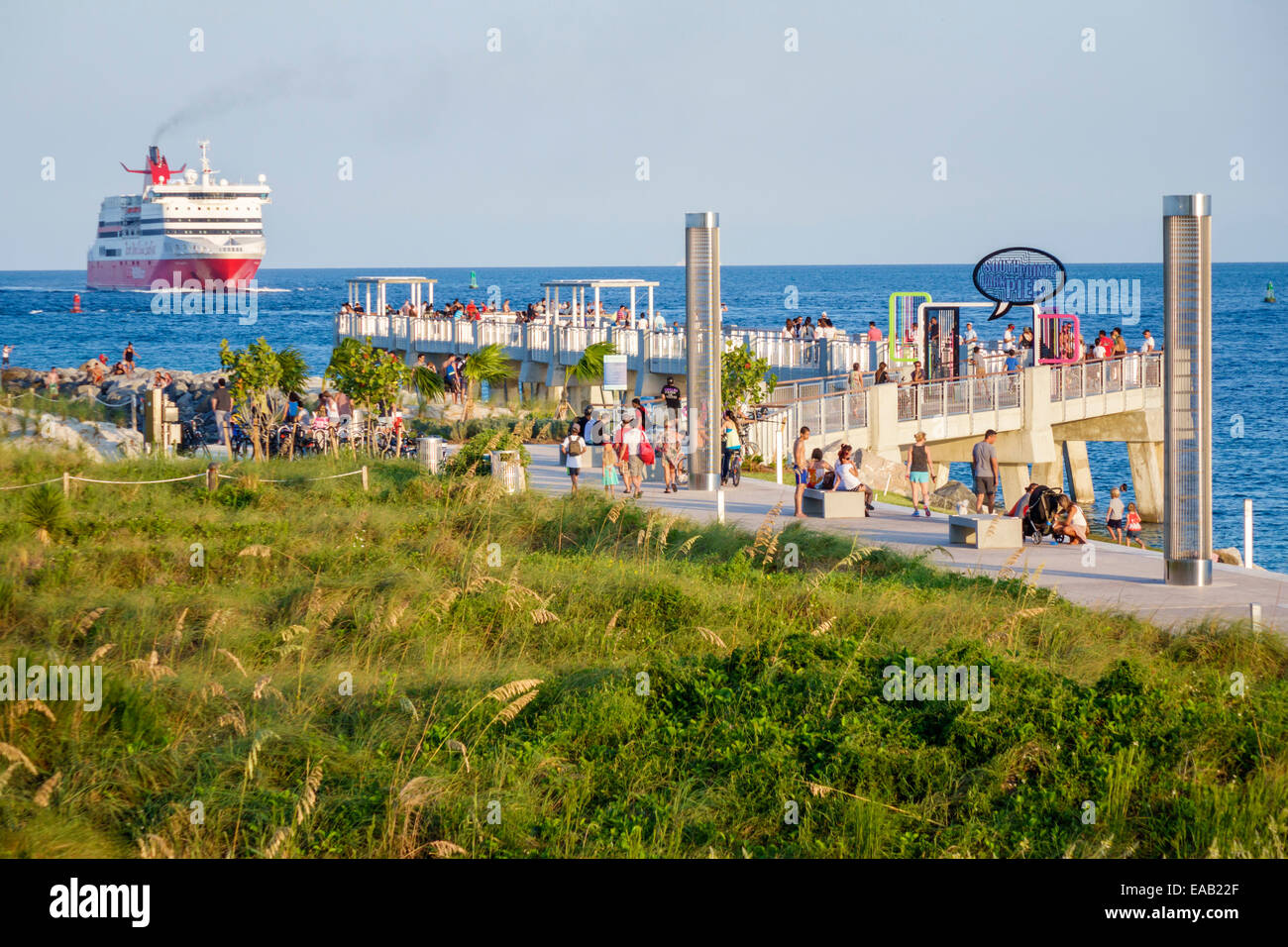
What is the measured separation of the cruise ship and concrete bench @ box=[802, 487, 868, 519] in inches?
4760

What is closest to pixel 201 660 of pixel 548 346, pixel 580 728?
pixel 580 728

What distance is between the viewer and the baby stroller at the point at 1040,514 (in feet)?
55.5

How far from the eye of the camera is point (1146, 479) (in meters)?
36.4

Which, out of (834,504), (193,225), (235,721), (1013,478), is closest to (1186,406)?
(834,504)

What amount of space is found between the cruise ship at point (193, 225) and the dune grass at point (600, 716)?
124 metres

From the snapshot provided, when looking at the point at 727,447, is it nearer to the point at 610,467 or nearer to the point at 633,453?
the point at 633,453

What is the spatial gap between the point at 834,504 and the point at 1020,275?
13.9 meters

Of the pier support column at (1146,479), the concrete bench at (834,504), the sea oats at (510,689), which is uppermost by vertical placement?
the concrete bench at (834,504)

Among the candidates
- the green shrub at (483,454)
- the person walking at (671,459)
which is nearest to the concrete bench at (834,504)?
the person walking at (671,459)

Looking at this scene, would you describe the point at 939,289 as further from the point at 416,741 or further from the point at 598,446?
the point at 416,741

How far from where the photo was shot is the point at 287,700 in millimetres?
9016

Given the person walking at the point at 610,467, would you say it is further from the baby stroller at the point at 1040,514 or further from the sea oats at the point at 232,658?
the sea oats at the point at 232,658
